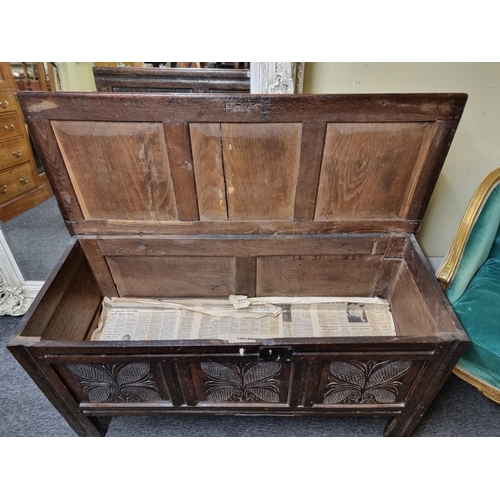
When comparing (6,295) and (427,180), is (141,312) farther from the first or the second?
(427,180)

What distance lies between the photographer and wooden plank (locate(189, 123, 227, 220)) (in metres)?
0.90

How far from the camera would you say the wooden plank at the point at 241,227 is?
106 centimetres

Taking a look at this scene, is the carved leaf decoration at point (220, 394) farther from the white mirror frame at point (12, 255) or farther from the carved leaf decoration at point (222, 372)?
the white mirror frame at point (12, 255)

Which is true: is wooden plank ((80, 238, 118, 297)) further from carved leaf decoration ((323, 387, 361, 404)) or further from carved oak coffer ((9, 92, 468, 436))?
carved leaf decoration ((323, 387, 361, 404))

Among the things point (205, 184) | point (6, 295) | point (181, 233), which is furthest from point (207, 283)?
point (6, 295)

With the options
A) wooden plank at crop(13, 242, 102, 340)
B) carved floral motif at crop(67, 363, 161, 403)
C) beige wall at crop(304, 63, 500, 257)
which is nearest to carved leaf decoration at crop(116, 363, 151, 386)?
carved floral motif at crop(67, 363, 161, 403)

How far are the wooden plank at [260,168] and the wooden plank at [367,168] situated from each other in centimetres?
10

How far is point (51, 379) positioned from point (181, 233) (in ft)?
1.79

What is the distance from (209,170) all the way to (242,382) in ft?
2.00

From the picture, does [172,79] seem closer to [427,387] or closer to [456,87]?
[456,87]

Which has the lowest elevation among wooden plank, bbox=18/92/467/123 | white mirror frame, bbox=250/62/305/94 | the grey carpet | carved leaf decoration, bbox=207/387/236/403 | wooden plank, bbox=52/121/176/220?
the grey carpet

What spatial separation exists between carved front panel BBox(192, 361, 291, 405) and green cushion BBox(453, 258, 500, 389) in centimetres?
55

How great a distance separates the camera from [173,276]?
118 centimetres

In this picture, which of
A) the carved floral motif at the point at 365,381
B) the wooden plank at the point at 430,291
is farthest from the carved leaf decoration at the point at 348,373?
the wooden plank at the point at 430,291
